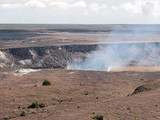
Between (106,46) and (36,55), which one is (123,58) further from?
(36,55)

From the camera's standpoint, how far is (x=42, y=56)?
84.5 meters

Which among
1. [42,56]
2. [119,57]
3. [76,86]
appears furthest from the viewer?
[119,57]

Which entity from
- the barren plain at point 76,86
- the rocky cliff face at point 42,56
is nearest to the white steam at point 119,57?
the barren plain at point 76,86

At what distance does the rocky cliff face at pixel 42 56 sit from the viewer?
76188 millimetres

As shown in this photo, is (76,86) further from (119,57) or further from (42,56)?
(119,57)

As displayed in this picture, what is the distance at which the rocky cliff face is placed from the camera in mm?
76188

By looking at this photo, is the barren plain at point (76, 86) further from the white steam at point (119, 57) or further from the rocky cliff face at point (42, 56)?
the white steam at point (119, 57)

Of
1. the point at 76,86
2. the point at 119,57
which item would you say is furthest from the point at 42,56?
the point at 76,86

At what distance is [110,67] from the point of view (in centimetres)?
7612

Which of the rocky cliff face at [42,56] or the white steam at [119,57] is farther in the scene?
the white steam at [119,57]

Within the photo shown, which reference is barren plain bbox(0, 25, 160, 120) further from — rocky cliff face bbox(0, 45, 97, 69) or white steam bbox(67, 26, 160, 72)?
white steam bbox(67, 26, 160, 72)

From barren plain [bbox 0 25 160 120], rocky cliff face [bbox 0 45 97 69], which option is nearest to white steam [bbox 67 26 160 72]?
barren plain [bbox 0 25 160 120]

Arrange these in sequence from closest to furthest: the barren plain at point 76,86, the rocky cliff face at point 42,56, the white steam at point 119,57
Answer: the barren plain at point 76,86
the rocky cliff face at point 42,56
the white steam at point 119,57

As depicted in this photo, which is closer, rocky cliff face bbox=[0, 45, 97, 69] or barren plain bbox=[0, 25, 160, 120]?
barren plain bbox=[0, 25, 160, 120]
